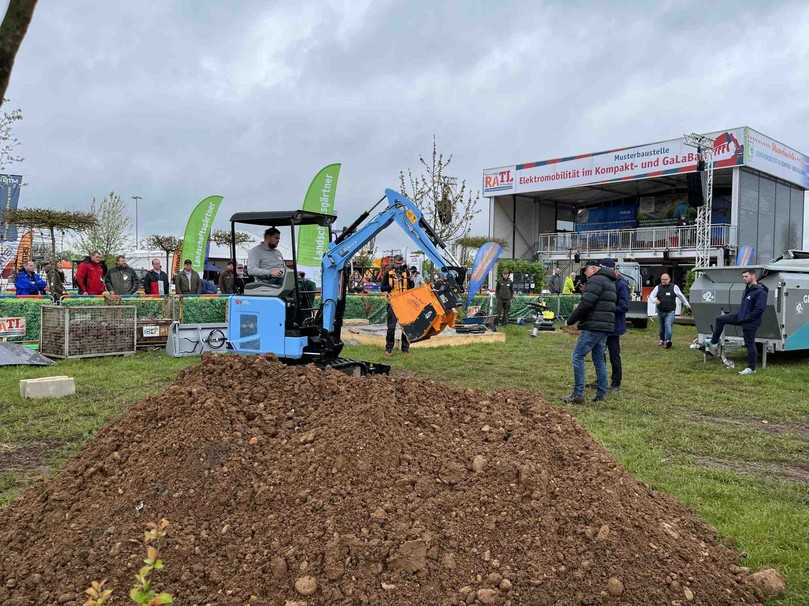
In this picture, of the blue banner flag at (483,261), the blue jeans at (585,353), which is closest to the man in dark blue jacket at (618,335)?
the blue jeans at (585,353)

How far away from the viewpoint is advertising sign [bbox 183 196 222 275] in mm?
19750

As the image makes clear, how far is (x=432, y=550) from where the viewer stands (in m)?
2.91

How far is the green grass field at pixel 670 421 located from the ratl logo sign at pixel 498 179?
24464 mm

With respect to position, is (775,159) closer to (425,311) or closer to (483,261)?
(483,261)

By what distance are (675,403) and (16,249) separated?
72.0ft

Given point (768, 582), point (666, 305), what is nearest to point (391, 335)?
point (666, 305)

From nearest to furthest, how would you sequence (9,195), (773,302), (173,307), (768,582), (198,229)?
(768,582) → (773,302) → (173,307) → (9,195) → (198,229)

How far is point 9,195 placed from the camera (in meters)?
18.8

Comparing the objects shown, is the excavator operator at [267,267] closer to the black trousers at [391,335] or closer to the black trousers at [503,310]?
the black trousers at [391,335]

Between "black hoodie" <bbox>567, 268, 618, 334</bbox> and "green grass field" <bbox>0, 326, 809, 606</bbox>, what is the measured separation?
40.5 inches

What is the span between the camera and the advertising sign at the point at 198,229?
64.8ft

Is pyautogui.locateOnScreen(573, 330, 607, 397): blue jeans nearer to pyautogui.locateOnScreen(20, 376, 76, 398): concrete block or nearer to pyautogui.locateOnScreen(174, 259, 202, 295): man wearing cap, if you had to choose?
pyautogui.locateOnScreen(20, 376, 76, 398): concrete block

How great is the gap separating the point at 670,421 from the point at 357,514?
5.20m

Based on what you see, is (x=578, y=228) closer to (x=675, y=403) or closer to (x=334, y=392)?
(x=675, y=403)
